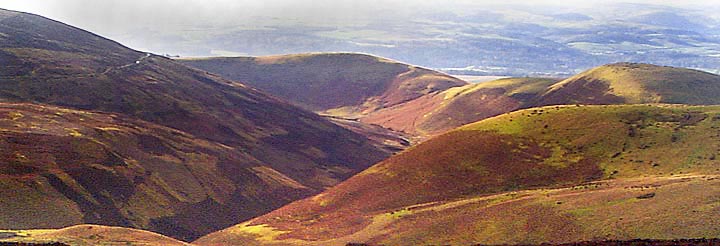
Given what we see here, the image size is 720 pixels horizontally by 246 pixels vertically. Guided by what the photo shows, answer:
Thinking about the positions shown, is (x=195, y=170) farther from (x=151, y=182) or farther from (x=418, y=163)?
(x=418, y=163)

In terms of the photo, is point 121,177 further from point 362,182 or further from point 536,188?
point 536,188

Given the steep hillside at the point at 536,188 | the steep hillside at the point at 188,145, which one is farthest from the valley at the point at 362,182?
the steep hillside at the point at 188,145

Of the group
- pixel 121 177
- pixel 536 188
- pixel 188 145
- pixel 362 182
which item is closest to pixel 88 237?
pixel 121 177

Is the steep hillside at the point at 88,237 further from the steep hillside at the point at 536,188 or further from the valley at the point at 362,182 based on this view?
the steep hillside at the point at 536,188

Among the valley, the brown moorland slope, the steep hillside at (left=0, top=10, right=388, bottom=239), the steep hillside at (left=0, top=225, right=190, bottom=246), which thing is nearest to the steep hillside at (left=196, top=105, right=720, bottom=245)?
the valley

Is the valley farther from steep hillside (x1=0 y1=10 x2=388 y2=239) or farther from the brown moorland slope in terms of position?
steep hillside (x1=0 y1=10 x2=388 y2=239)

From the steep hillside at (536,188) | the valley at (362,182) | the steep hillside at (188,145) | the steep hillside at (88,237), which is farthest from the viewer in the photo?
the steep hillside at (188,145)
